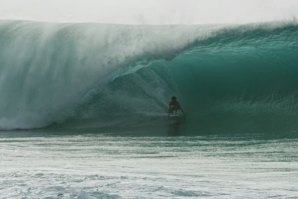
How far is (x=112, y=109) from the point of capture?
19062 mm

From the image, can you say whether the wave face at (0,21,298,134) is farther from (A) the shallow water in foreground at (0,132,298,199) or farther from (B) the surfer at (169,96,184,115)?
(A) the shallow water in foreground at (0,132,298,199)

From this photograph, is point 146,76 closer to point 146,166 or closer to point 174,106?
point 174,106

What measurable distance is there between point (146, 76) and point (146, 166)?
921 centimetres

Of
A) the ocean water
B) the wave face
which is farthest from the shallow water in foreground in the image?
the wave face

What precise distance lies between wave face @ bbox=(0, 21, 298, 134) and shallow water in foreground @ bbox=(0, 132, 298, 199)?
2237mm

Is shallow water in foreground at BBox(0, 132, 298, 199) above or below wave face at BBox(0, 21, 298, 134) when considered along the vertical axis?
below

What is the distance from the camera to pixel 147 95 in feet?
62.6

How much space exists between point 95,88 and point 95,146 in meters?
5.74

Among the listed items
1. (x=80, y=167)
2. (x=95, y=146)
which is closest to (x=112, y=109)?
(x=95, y=146)

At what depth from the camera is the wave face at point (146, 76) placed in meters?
18.5

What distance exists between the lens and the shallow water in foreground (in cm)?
770

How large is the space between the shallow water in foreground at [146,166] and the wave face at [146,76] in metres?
2.24

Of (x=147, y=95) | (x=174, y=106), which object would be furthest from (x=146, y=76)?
(x=174, y=106)

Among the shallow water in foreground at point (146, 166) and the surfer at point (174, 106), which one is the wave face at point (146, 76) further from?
the shallow water in foreground at point (146, 166)
